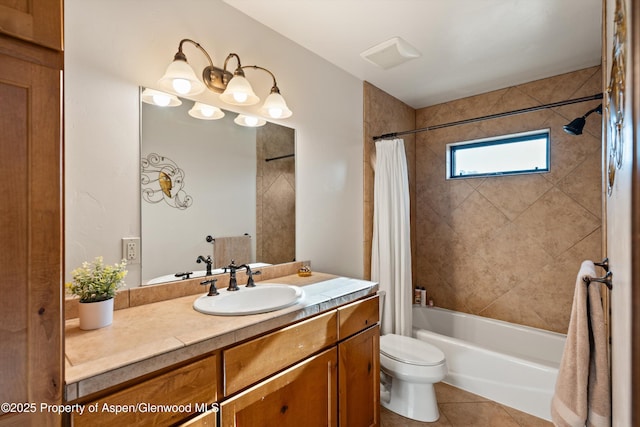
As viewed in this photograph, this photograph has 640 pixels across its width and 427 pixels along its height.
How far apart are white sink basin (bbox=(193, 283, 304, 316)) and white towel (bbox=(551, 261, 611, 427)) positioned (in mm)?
1021

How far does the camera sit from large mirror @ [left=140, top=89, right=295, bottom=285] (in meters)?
1.46

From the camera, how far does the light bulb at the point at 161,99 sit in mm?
1459

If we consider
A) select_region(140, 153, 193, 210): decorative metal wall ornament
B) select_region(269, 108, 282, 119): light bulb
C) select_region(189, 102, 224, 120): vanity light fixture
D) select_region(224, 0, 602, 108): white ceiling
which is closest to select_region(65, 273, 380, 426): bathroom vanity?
select_region(140, 153, 193, 210): decorative metal wall ornament

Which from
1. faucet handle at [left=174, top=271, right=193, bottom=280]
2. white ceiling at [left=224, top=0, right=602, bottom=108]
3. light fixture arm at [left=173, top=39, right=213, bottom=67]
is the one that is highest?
white ceiling at [left=224, top=0, right=602, bottom=108]

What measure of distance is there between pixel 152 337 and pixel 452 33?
7.77ft

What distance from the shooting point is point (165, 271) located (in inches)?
58.4

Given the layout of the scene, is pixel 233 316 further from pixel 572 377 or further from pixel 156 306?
pixel 572 377

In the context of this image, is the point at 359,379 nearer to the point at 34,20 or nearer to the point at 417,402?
the point at 417,402

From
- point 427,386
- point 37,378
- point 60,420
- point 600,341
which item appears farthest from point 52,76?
point 427,386

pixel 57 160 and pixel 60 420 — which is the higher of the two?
pixel 57 160

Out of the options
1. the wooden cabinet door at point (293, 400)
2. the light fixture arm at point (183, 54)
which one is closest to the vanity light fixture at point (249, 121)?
the light fixture arm at point (183, 54)

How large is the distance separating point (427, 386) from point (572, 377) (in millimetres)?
1169

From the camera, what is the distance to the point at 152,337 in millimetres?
996

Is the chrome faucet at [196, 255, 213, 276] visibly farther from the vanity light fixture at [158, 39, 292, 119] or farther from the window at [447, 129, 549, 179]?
the window at [447, 129, 549, 179]
